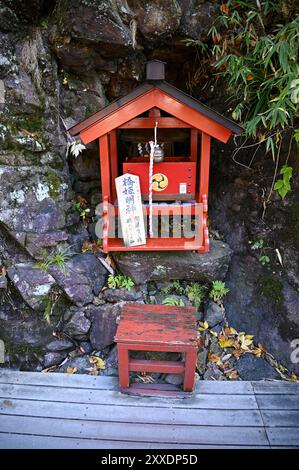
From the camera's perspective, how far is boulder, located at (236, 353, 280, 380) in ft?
13.3

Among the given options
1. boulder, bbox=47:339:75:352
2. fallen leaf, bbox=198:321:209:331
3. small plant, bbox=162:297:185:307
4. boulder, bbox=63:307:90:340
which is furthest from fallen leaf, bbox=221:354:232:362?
boulder, bbox=47:339:75:352

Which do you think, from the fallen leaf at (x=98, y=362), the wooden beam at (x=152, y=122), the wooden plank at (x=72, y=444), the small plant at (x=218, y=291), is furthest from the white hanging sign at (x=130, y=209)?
the wooden plank at (x=72, y=444)

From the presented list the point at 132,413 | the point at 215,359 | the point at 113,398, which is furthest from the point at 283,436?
the point at 113,398

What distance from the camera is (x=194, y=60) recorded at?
5.19 meters

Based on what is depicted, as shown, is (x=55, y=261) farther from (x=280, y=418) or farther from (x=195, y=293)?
(x=280, y=418)

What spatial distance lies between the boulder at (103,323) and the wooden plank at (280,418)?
6.55ft

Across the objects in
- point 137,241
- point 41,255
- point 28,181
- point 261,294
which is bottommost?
point 261,294

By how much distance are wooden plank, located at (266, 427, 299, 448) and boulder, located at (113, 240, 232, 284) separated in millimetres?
1944

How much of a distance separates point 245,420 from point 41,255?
3.14 metres

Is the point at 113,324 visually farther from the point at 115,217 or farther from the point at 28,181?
the point at 28,181

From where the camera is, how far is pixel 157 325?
361cm

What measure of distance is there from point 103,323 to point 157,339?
1211mm

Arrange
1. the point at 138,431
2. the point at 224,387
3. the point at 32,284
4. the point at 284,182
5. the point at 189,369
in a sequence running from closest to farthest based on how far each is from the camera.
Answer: the point at 138,431 < the point at 189,369 < the point at 224,387 < the point at 284,182 < the point at 32,284
